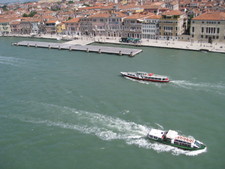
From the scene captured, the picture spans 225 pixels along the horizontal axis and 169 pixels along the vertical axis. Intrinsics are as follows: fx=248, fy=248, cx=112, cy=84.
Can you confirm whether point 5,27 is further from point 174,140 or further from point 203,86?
point 174,140

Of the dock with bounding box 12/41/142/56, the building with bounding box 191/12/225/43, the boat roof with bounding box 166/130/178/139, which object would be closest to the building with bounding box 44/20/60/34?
the dock with bounding box 12/41/142/56

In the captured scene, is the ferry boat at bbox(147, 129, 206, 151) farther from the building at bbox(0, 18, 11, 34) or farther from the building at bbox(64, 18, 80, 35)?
the building at bbox(0, 18, 11, 34)

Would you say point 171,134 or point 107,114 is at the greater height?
point 107,114

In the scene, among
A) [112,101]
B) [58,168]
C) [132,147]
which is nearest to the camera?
[58,168]

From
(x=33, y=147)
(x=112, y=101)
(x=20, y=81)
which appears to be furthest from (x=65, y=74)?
(x=33, y=147)

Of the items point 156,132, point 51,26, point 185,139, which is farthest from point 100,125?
point 51,26

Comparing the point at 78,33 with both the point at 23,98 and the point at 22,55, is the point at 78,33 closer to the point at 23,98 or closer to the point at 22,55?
the point at 22,55

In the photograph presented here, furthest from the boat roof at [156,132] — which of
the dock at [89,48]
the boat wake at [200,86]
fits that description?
the dock at [89,48]
